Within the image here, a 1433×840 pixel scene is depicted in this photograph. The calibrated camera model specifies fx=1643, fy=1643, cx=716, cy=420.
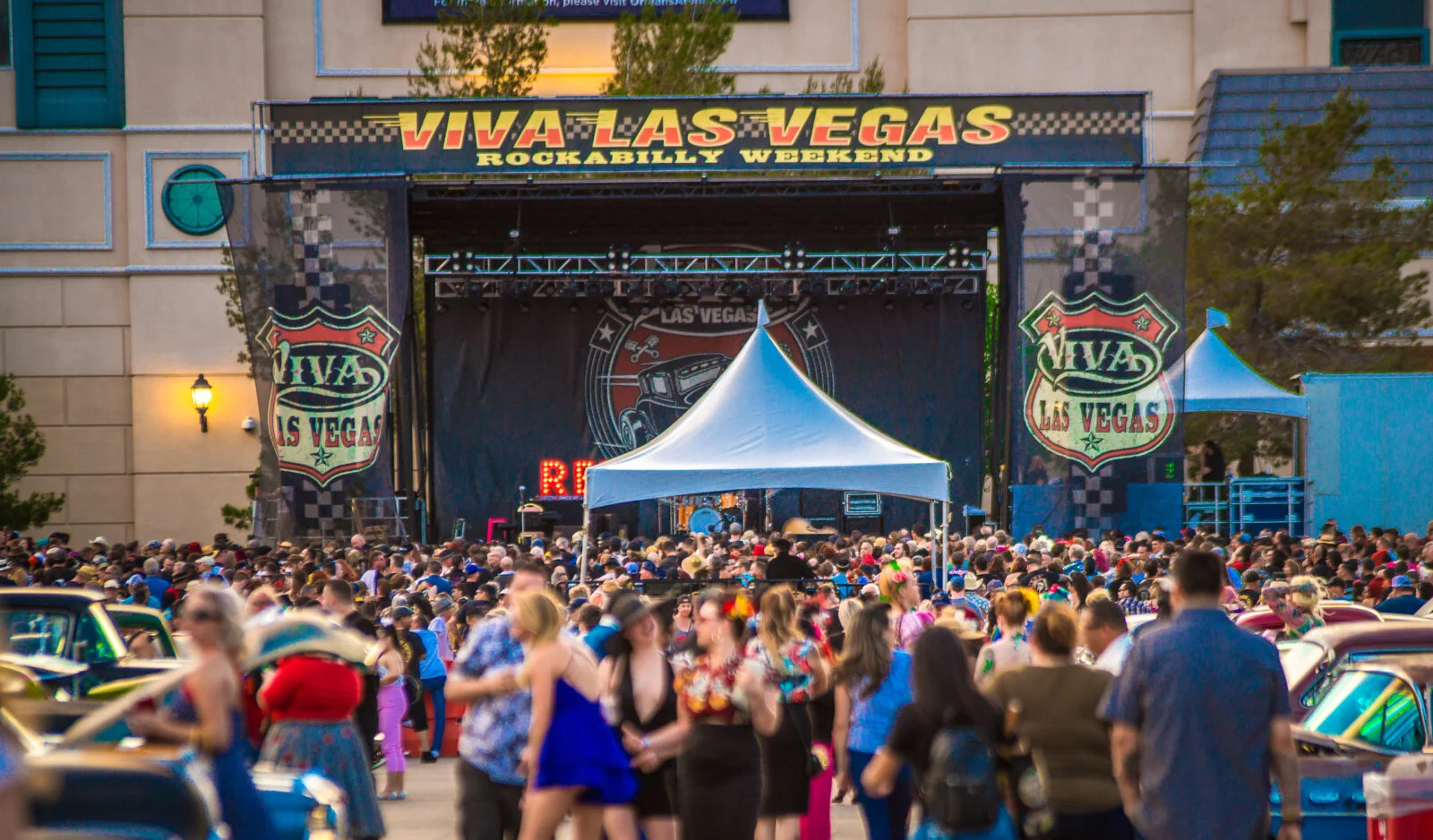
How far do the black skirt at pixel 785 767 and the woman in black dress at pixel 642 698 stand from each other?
1.47 ft

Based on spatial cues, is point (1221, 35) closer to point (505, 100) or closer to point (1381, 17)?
point (1381, 17)

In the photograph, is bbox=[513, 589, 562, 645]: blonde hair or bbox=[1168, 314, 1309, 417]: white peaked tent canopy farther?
bbox=[1168, 314, 1309, 417]: white peaked tent canopy

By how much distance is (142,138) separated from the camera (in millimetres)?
30781

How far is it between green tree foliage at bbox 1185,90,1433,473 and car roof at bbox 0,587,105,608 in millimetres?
23181

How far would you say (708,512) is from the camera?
2672 cm

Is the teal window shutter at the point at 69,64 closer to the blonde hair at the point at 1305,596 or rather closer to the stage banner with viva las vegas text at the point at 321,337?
the stage banner with viva las vegas text at the point at 321,337

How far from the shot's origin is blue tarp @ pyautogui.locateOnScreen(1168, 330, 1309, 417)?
77.3 ft

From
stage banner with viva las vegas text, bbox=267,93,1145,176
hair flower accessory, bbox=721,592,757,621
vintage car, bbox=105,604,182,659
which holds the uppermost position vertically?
stage banner with viva las vegas text, bbox=267,93,1145,176

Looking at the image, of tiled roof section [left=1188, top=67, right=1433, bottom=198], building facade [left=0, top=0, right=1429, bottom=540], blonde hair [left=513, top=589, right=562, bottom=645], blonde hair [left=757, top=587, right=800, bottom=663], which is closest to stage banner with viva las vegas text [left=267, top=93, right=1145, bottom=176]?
building facade [left=0, top=0, right=1429, bottom=540]

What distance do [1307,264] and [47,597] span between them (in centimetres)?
2453

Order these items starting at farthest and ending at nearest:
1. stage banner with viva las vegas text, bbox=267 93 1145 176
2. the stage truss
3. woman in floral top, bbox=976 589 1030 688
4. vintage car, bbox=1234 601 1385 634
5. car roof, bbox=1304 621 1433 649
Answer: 1. the stage truss
2. stage banner with viva las vegas text, bbox=267 93 1145 176
3. vintage car, bbox=1234 601 1385 634
4. woman in floral top, bbox=976 589 1030 688
5. car roof, bbox=1304 621 1433 649

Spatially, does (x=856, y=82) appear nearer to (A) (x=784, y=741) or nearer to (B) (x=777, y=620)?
(B) (x=777, y=620)

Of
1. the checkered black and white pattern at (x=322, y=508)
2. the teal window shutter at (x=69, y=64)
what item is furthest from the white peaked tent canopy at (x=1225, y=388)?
the teal window shutter at (x=69, y=64)

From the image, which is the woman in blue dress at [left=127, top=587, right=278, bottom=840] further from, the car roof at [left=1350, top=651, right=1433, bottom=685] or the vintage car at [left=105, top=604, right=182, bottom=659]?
the vintage car at [left=105, top=604, right=182, bottom=659]
